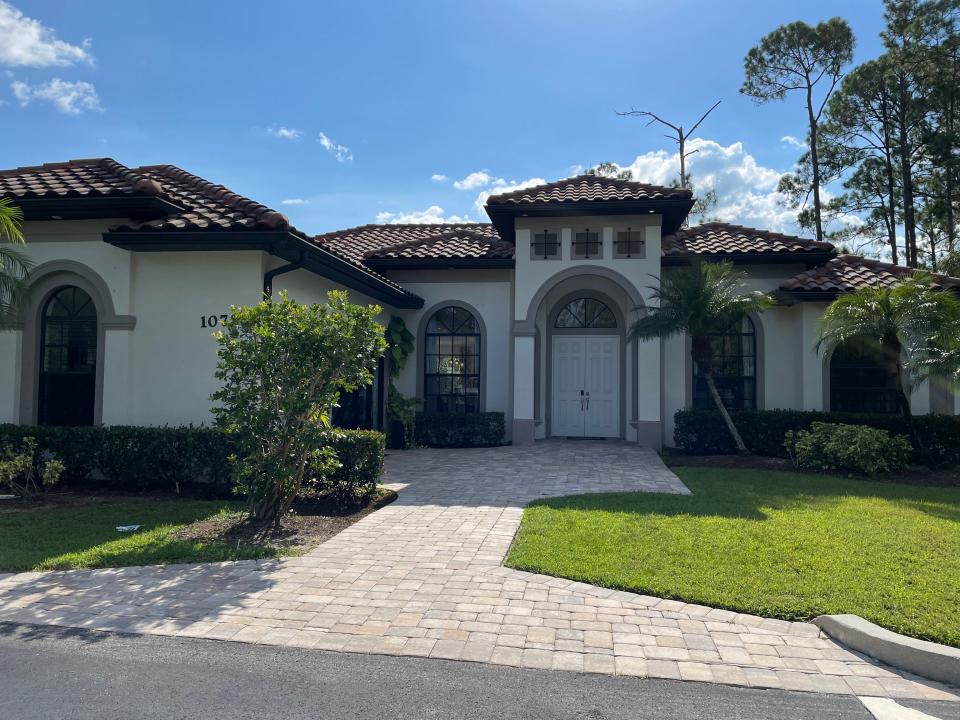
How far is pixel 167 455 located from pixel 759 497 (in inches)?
328

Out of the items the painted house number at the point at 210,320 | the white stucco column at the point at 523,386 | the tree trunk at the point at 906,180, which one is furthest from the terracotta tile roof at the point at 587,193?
the tree trunk at the point at 906,180

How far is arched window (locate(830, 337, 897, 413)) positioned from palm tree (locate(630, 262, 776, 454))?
2590 millimetres

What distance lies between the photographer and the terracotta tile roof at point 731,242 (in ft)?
47.3

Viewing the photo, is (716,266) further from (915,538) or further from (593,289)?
(915,538)

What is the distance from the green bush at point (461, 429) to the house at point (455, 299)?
472mm

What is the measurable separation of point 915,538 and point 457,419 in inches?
375

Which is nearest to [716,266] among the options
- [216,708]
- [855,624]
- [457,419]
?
[457,419]

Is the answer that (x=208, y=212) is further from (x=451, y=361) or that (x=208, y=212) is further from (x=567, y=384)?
(x=567, y=384)

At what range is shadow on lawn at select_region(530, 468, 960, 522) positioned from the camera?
7996 mm

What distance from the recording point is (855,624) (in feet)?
14.5

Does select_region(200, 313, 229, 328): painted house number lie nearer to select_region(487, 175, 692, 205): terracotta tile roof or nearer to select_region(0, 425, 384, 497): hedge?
select_region(0, 425, 384, 497): hedge

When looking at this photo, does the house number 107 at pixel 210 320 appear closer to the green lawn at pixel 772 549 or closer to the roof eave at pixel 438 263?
the green lawn at pixel 772 549

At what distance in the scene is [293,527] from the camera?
7.35 metres

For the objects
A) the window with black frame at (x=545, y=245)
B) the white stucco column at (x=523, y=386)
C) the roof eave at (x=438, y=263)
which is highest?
the window with black frame at (x=545, y=245)
